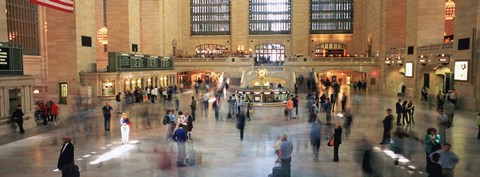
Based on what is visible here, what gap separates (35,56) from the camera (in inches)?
1103

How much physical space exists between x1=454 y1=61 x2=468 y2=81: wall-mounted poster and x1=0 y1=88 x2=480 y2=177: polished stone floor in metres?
4.52

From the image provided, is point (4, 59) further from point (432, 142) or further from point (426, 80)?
point (426, 80)

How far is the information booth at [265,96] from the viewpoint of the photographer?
81.6ft

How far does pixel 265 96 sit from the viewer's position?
2494 cm

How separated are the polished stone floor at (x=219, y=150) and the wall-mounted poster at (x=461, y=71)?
14.8 feet

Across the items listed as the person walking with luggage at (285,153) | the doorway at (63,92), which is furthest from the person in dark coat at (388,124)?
the doorway at (63,92)

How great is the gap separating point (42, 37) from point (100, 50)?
392 inches

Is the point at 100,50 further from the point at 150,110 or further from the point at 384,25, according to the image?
the point at 384,25

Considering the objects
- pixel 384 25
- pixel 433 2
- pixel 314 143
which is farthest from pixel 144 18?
pixel 314 143

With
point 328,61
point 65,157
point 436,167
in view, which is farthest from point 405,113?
point 328,61

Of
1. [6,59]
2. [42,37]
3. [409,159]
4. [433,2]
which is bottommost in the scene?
[409,159]

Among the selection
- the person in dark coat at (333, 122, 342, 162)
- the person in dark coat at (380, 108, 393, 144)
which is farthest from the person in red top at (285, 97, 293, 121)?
the person in dark coat at (333, 122, 342, 162)

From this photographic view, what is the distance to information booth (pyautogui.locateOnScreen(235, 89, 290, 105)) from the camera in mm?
24875

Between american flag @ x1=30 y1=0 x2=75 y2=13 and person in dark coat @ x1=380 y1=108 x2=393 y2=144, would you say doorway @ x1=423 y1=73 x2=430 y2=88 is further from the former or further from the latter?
american flag @ x1=30 y1=0 x2=75 y2=13
